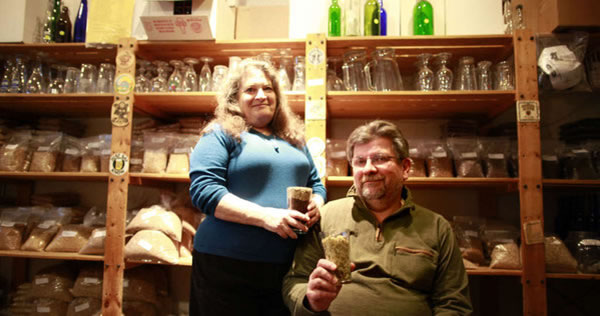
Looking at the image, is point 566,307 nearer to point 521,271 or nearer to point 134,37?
point 521,271

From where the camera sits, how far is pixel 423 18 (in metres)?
2.44

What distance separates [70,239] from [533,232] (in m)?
2.81

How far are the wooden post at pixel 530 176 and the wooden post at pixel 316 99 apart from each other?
1.12 m

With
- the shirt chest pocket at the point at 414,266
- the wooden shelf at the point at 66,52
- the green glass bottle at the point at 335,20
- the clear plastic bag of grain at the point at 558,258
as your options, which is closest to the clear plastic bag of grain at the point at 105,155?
the wooden shelf at the point at 66,52

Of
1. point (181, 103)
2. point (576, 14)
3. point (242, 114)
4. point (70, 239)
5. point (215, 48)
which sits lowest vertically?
point (70, 239)

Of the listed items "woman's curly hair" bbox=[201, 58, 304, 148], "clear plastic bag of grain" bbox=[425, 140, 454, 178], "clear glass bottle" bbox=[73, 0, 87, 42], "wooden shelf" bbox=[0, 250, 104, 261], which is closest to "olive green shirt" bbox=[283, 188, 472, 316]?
"woman's curly hair" bbox=[201, 58, 304, 148]

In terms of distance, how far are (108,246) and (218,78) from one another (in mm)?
1228

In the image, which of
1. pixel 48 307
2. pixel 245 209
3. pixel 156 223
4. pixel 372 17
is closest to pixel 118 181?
pixel 156 223

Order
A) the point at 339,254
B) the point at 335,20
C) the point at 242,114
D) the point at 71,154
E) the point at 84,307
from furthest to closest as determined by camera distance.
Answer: the point at 335,20, the point at 71,154, the point at 84,307, the point at 242,114, the point at 339,254

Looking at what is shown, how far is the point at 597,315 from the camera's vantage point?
2.37 metres

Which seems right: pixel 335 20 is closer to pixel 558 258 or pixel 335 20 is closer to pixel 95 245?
pixel 558 258

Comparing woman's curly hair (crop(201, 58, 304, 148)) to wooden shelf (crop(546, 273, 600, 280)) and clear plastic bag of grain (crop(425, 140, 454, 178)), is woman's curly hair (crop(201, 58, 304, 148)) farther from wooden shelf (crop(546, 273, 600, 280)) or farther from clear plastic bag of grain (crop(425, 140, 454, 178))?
wooden shelf (crop(546, 273, 600, 280))

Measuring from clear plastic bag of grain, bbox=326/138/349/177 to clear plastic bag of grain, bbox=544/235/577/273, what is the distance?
122cm

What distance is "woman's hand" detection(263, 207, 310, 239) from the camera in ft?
4.03
